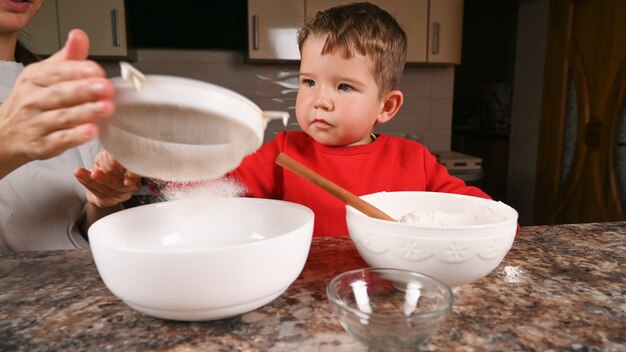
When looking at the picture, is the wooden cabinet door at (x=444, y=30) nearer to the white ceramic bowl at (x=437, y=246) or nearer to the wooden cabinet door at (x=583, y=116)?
the wooden cabinet door at (x=583, y=116)

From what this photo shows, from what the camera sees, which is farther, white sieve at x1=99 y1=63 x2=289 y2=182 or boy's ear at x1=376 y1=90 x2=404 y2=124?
boy's ear at x1=376 y1=90 x2=404 y2=124

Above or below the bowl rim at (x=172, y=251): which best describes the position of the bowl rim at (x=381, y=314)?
below

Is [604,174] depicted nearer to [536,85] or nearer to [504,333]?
[536,85]

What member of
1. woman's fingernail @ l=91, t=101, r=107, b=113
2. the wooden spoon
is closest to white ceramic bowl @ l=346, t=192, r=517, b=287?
the wooden spoon

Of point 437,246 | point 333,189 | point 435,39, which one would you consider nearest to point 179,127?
point 333,189

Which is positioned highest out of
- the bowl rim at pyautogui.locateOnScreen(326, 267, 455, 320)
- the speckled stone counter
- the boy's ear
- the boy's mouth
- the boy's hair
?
the boy's hair

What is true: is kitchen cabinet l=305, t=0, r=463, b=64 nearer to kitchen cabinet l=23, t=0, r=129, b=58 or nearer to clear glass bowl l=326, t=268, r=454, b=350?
kitchen cabinet l=23, t=0, r=129, b=58

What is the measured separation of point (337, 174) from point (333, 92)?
21 cm

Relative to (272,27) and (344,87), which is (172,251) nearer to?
(344,87)

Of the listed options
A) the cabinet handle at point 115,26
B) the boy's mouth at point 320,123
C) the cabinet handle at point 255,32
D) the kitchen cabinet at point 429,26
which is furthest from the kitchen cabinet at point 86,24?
the boy's mouth at point 320,123

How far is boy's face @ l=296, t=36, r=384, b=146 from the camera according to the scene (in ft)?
3.34

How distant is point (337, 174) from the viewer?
1127 millimetres

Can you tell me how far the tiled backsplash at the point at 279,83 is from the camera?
2758 mm

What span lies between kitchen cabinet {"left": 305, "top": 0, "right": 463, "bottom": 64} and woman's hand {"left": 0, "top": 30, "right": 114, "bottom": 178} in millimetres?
2325
